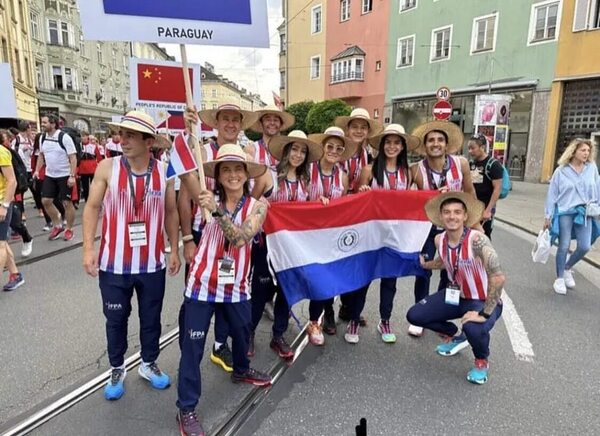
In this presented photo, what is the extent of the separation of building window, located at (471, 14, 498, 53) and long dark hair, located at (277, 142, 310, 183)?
22.5 metres

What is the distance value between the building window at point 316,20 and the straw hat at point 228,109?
122 ft

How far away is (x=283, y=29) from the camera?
44156mm

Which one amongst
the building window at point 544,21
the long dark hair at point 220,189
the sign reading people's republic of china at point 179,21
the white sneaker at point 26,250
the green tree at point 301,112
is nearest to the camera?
the sign reading people's republic of china at point 179,21

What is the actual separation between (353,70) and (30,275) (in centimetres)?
3026

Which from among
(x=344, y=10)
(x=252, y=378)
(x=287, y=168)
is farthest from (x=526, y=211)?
(x=344, y=10)

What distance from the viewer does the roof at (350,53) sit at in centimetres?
3203

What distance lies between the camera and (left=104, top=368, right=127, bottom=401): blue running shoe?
3.09 metres

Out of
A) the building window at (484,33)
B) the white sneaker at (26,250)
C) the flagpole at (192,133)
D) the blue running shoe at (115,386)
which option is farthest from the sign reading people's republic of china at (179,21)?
the building window at (484,33)

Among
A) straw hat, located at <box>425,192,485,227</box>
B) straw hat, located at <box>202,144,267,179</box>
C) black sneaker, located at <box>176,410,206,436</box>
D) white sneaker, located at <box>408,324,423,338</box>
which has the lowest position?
white sneaker, located at <box>408,324,423,338</box>

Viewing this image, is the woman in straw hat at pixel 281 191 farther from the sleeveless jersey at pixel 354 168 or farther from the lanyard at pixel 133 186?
the lanyard at pixel 133 186

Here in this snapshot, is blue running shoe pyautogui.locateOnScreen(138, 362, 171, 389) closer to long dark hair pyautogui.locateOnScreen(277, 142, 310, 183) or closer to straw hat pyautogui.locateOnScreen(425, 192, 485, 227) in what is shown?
long dark hair pyautogui.locateOnScreen(277, 142, 310, 183)

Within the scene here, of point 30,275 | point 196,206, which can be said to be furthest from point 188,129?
point 30,275

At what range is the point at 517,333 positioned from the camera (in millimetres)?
4297

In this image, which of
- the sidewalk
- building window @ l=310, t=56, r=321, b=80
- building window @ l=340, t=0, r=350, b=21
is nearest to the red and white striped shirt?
the sidewalk
